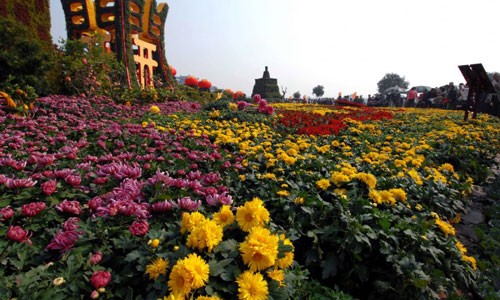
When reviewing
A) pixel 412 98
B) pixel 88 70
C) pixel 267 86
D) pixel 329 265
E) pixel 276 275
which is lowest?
pixel 329 265

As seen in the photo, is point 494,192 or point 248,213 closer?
point 248,213

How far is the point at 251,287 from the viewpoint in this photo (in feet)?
3.60

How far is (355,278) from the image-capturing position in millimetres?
1914

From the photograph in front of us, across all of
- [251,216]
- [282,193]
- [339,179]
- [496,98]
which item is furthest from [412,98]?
[251,216]

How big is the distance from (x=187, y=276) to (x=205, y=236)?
18cm

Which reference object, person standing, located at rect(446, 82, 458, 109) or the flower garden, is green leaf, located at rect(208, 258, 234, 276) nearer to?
the flower garden

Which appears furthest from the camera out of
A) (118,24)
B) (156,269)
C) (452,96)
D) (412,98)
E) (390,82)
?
(390,82)

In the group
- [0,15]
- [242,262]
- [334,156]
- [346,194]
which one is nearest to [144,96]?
[0,15]

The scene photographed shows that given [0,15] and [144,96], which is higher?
[0,15]

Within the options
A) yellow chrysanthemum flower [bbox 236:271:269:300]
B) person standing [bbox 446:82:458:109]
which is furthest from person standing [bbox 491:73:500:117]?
yellow chrysanthemum flower [bbox 236:271:269:300]

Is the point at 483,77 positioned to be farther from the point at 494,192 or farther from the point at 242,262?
the point at 242,262

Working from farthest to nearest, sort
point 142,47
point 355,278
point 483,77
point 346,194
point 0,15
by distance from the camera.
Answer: point 142,47 < point 483,77 < point 0,15 < point 346,194 < point 355,278

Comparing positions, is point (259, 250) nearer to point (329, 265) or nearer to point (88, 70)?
point (329, 265)

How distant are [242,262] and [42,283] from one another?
0.75 m
